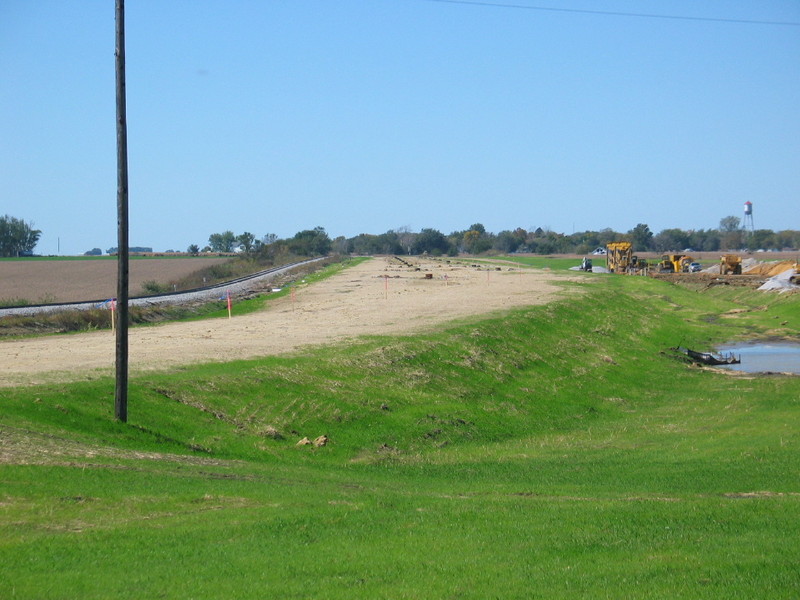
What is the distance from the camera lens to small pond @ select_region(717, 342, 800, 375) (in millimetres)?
36688

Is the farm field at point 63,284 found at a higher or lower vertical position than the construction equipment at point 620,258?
lower

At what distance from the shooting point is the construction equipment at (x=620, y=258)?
101 m

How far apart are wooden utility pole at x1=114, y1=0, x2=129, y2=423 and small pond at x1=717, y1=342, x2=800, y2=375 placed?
26881 mm

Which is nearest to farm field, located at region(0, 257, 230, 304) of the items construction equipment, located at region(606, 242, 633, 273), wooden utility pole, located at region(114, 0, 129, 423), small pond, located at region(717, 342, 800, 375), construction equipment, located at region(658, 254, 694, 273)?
wooden utility pole, located at region(114, 0, 129, 423)

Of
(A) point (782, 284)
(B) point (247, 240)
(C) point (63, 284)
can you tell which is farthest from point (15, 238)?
(A) point (782, 284)

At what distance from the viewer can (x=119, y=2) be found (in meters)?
15.6

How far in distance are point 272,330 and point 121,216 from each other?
19.1m

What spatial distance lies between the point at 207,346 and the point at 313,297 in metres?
30.6

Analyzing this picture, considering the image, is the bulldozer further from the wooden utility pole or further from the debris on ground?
the wooden utility pole

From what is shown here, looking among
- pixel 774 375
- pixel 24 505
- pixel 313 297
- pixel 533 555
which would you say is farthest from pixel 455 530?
pixel 313 297

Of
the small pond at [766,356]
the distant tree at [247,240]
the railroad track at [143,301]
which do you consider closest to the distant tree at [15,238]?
the distant tree at [247,240]

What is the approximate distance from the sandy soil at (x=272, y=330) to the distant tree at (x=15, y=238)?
132697 mm

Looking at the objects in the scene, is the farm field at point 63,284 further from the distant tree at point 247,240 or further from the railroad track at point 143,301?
the distant tree at point 247,240

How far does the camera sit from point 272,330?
3494 centimetres
